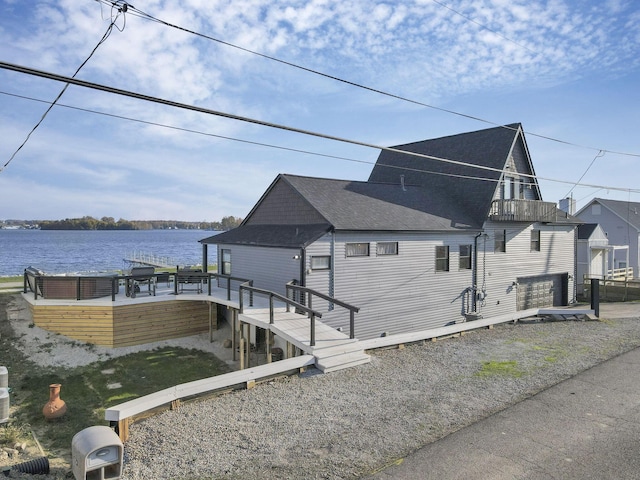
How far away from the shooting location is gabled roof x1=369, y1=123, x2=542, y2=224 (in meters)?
22.3

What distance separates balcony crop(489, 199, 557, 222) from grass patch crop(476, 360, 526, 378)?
11710 mm

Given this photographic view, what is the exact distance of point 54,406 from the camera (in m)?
11.5

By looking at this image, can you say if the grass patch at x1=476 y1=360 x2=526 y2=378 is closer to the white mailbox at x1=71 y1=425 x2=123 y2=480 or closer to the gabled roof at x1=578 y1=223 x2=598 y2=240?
the white mailbox at x1=71 y1=425 x2=123 y2=480

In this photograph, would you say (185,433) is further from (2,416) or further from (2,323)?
(2,323)

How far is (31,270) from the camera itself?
1905cm

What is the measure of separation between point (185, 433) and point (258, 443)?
50.3 inches

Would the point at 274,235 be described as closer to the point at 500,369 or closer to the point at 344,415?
the point at 500,369

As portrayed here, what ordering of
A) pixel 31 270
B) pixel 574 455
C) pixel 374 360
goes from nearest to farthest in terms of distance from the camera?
1. pixel 574 455
2. pixel 374 360
3. pixel 31 270

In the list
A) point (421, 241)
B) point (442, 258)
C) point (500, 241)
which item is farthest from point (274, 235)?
point (500, 241)

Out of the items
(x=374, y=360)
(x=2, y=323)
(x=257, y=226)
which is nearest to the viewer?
(x=374, y=360)

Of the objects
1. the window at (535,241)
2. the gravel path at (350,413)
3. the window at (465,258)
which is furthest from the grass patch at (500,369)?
the window at (535,241)

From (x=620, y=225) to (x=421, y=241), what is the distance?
31.9 meters

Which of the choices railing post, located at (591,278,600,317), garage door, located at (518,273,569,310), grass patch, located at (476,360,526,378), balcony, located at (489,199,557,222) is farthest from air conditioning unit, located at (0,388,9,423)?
garage door, located at (518,273,569,310)

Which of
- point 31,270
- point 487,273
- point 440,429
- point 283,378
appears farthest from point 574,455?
point 31,270
